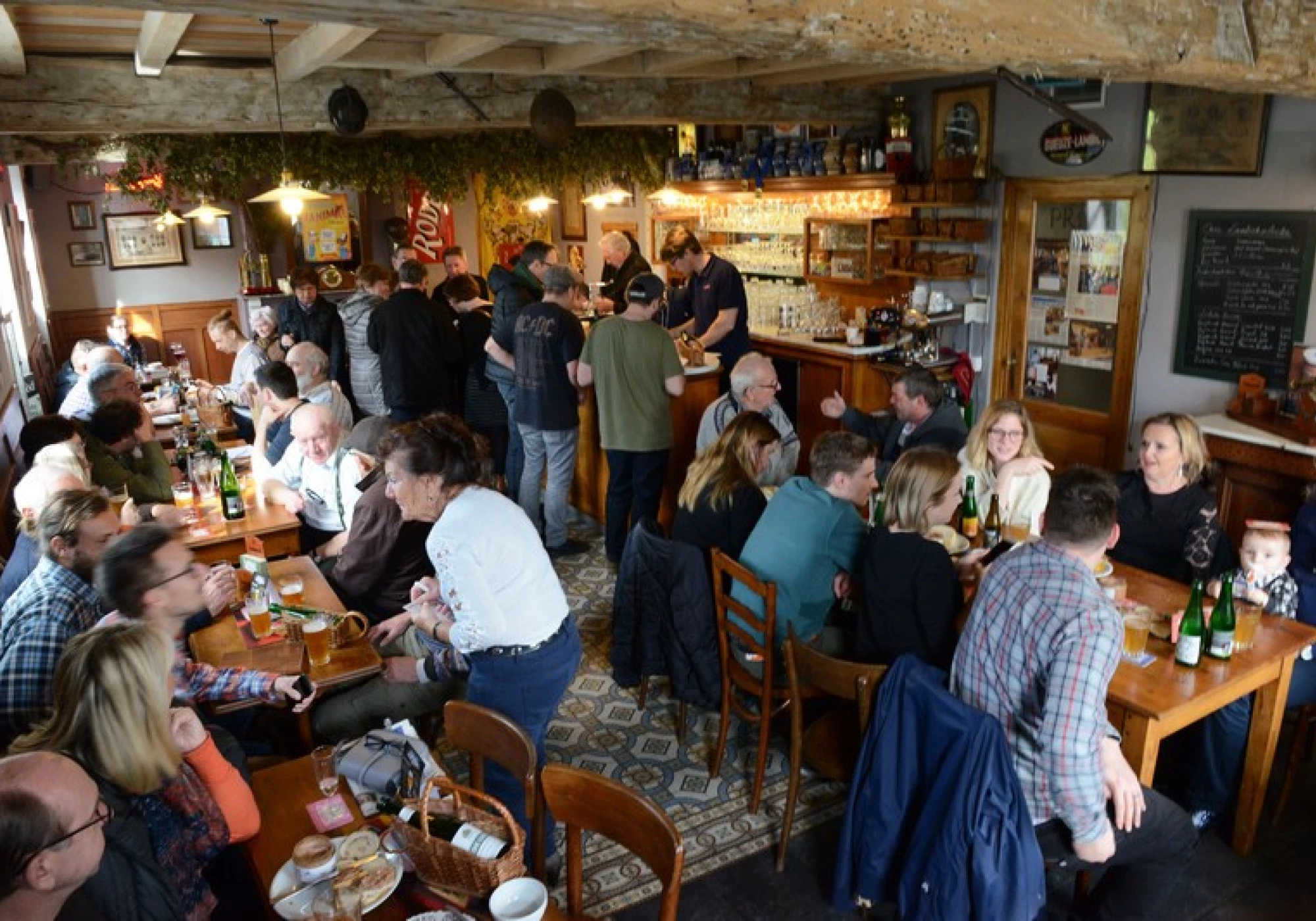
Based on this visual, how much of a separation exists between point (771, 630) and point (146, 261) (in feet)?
34.1

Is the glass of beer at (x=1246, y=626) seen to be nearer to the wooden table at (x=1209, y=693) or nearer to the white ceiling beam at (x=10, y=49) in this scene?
the wooden table at (x=1209, y=693)

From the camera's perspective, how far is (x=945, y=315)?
7.42 m

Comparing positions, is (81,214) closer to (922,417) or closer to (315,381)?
(315,381)

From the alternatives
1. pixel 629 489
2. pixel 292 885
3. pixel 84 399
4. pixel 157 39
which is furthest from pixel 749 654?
pixel 84 399

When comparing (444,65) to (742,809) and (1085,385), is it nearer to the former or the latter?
(742,809)

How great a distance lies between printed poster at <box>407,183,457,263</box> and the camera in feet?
39.8

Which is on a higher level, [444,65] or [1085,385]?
[444,65]

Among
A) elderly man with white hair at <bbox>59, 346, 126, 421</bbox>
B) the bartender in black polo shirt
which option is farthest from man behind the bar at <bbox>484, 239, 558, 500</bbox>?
elderly man with white hair at <bbox>59, 346, 126, 421</bbox>

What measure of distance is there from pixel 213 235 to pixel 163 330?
1.27 m

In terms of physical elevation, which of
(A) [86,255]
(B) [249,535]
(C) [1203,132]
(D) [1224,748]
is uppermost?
(C) [1203,132]

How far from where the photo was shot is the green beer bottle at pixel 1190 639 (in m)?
2.94

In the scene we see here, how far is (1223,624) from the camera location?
10.1 feet

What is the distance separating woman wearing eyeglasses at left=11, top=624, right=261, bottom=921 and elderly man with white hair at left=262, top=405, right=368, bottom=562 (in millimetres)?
1976

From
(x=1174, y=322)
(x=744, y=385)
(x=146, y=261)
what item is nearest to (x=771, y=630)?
(x=744, y=385)
